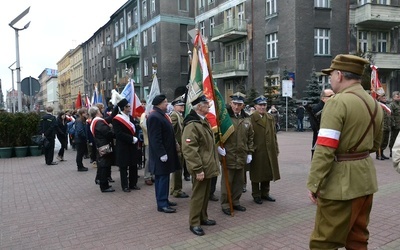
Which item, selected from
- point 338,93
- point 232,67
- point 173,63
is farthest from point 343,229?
point 173,63

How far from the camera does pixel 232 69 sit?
1266 inches

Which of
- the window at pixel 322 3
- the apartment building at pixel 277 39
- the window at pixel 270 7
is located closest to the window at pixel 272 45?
the apartment building at pixel 277 39

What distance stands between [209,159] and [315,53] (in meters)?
23.9

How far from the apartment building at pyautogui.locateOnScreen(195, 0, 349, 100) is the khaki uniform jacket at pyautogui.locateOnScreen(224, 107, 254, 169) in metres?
19.0

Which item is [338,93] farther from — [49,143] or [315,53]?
[315,53]

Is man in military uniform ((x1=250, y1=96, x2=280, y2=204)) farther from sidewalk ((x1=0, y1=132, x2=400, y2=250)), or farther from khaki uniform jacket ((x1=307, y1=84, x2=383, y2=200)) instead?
khaki uniform jacket ((x1=307, y1=84, x2=383, y2=200))

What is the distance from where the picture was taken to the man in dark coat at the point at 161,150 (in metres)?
6.12

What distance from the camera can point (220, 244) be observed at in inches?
186

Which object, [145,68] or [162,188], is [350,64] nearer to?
[162,188]

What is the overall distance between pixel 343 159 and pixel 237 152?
9.69ft

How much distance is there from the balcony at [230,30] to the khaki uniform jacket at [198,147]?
27.2 meters

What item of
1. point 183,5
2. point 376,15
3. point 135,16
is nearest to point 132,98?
point 376,15

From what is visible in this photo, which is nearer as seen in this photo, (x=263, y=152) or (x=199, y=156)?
(x=199, y=156)

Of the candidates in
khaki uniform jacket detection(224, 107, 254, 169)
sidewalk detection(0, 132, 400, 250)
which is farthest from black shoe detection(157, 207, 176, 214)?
khaki uniform jacket detection(224, 107, 254, 169)
